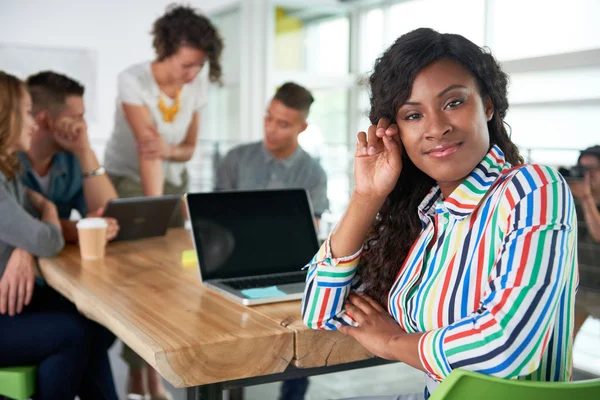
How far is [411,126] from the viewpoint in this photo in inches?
52.4

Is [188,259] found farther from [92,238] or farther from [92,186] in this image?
[92,186]

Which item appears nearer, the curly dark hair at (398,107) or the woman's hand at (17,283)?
the curly dark hair at (398,107)

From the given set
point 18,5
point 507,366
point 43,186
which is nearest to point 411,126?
point 507,366

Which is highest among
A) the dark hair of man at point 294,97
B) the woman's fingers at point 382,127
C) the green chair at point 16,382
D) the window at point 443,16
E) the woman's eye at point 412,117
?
the window at point 443,16

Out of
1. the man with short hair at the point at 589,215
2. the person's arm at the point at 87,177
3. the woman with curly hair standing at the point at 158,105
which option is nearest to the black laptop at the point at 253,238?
the person's arm at the point at 87,177

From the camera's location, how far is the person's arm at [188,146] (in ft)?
14.5

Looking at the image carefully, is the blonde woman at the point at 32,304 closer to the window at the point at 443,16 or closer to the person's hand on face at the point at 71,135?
the person's hand on face at the point at 71,135

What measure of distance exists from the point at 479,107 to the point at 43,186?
78.4 inches

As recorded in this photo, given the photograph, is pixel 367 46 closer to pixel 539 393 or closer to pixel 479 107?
pixel 479 107

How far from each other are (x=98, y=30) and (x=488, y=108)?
361cm

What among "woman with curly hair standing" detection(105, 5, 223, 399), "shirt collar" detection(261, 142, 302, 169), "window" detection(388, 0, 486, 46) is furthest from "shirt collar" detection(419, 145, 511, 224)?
"window" detection(388, 0, 486, 46)

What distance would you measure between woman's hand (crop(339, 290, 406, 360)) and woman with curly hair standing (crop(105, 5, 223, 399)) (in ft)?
9.35

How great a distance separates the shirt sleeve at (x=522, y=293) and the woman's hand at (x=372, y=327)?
158 mm

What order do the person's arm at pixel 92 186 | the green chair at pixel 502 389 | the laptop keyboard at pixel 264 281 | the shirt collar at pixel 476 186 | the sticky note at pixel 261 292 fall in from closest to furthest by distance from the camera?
the green chair at pixel 502 389 < the shirt collar at pixel 476 186 < the sticky note at pixel 261 292 < the laptop keyboard at pixel 264 281 < the person's arm at pixel 92 186
